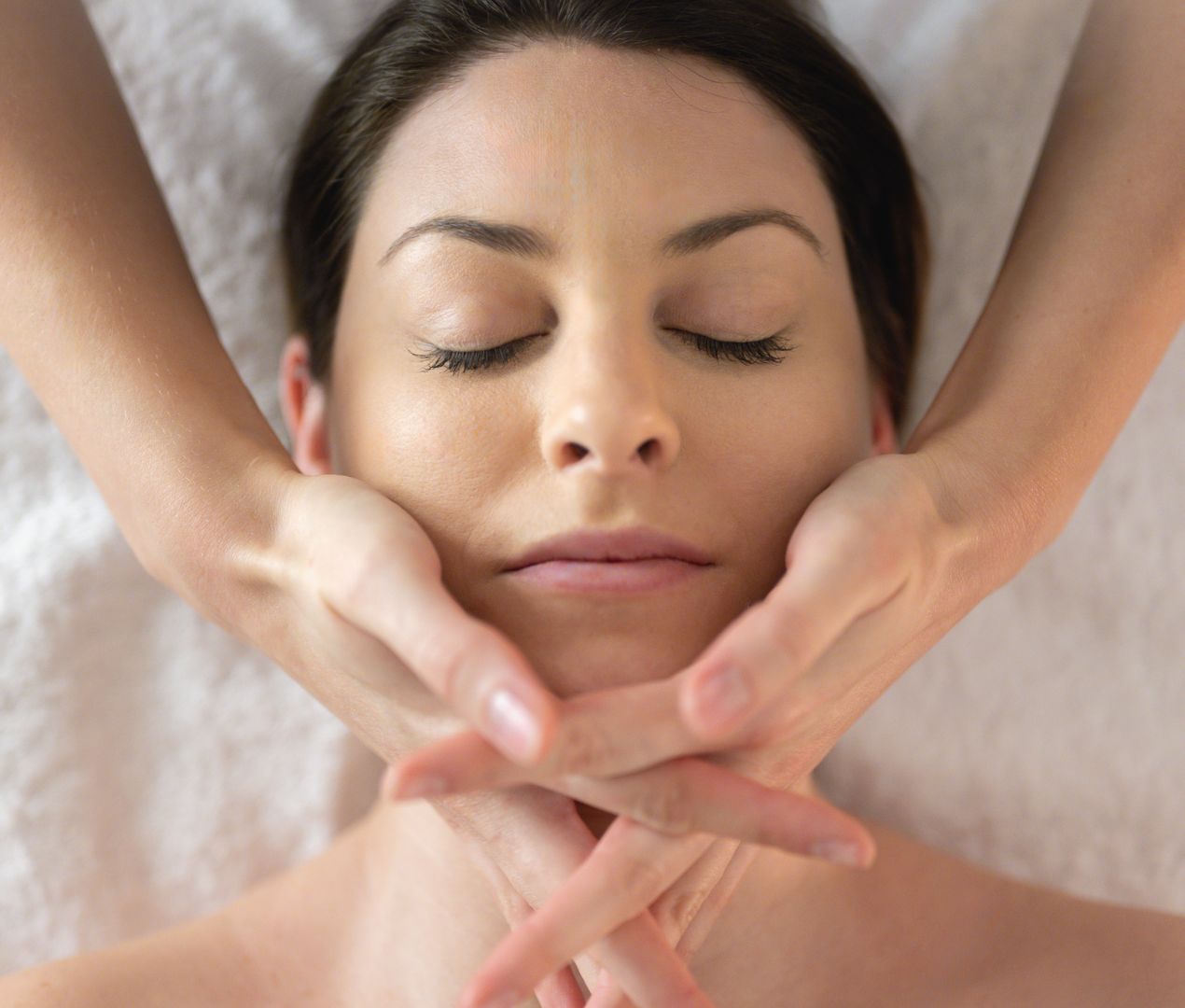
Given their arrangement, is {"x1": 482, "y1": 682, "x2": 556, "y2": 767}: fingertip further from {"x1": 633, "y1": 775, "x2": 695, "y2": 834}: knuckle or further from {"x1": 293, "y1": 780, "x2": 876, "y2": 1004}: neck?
{"x1": 293, "y1": 780, "x2": 876, "y2": 1004}: neck

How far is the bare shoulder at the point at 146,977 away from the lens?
1122 millimetres

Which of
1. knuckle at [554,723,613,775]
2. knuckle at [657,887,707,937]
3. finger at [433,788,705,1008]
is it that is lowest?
knuckle at [657,887,707,937]

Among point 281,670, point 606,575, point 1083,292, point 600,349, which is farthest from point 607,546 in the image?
point 281,670

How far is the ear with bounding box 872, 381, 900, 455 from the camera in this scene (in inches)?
48.6

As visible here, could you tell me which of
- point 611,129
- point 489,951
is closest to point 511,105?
point 611,129

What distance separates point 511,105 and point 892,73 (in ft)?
2.35

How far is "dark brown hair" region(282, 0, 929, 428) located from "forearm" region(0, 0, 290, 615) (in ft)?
0.49

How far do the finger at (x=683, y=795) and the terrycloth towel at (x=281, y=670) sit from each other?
0.69 meters

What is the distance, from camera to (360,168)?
117 centimetres

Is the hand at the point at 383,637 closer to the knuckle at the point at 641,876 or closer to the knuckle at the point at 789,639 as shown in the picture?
the knuckle at the point at 641,876

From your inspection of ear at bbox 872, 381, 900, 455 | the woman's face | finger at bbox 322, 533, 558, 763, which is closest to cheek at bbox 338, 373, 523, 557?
the woman's face

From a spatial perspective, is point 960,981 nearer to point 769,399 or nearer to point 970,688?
point 970,688

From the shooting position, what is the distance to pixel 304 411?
1.26m

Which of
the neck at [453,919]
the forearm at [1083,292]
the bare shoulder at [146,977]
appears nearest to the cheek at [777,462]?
the forearm at [1083,292]
